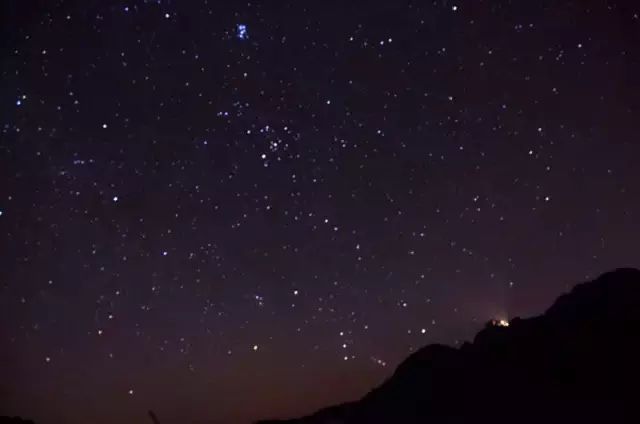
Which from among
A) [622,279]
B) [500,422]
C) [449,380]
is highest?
[622,279]

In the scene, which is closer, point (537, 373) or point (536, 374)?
point (536, 374)

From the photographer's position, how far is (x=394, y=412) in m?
46.1

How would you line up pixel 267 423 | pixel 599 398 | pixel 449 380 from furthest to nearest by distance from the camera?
pixel 267 423 < pixel 449 380 < pixel 599 398

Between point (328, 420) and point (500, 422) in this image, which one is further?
point (328, 420)

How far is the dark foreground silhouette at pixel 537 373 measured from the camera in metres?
35.4

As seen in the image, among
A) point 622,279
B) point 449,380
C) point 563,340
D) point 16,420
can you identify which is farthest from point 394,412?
point 16,420

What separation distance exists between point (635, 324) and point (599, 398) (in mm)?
10982

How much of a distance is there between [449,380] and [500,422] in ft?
30.8

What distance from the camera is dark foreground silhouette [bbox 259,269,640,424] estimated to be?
35375 millimetres

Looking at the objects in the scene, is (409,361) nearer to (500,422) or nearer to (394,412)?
(394,412)

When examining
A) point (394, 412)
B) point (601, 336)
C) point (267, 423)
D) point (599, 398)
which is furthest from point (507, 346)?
point (267, 423)

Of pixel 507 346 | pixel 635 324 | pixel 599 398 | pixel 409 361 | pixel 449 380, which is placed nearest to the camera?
pixel 599 398

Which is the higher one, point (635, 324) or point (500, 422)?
point (635, 324)

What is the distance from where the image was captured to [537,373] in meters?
42.2
